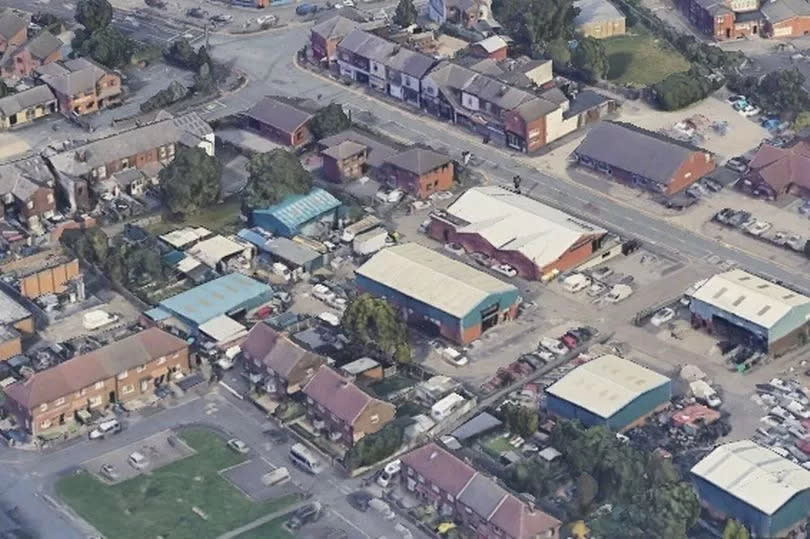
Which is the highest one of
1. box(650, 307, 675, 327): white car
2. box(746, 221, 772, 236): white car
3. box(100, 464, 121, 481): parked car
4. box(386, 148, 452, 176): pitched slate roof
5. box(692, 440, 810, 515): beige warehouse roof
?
box(692, 440, 810, 515): beige warehouse roof

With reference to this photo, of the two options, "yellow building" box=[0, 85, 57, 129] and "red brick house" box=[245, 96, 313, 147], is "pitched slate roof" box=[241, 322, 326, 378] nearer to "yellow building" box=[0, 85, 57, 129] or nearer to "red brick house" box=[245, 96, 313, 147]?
"red brick house" box=[245, 96, 313, 147]

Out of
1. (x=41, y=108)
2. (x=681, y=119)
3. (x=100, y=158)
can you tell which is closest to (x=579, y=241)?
(x=681, y=119)

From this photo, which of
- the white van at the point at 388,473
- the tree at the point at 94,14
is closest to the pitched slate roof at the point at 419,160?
the white van at the point at 388,473

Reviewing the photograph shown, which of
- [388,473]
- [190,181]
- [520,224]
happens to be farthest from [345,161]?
[388,473]

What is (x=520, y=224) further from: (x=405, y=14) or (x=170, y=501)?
(x=405, y=14)

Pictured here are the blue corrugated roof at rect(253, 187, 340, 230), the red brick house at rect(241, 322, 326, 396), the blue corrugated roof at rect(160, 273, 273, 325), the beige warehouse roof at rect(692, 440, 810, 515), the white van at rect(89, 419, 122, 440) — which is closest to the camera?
the beige warehouse roof at rect(692, 440, 810, 515)

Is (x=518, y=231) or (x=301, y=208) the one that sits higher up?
(x=518, y=231)

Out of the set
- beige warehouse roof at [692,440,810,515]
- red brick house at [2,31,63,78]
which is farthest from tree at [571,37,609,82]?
beige warehouse roof at [692,440,810,515]
